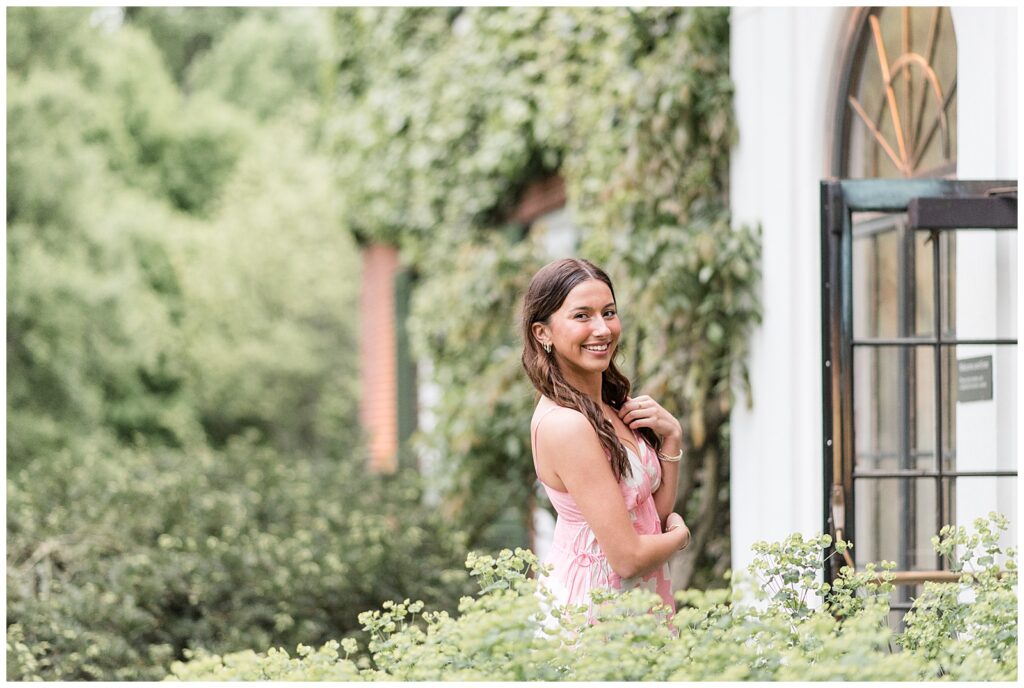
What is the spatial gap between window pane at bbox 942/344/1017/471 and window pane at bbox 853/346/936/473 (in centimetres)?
45

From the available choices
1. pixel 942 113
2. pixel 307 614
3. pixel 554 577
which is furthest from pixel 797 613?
pixel 307 614

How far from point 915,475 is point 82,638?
3.30 meters

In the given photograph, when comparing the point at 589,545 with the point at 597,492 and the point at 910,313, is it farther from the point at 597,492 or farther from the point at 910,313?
the point at 910,313

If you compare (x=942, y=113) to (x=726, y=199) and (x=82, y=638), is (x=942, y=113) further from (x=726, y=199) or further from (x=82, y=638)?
(x=82, y=638)

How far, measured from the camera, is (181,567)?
677 centimetres

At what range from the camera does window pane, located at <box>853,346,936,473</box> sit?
5508 millimetres

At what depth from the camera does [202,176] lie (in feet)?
83.4

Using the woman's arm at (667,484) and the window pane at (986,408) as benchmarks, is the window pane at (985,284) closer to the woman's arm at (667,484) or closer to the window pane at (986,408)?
the window pane at (986,408)

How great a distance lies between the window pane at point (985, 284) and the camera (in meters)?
4.55

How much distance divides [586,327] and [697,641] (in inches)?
30.6

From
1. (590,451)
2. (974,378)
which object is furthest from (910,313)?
(590,451)

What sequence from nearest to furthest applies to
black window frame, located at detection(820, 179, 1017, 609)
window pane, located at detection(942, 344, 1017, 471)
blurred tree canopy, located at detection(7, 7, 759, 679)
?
1. black window frame, located at detection(820, 179, 1017, 609)
2. window pane, located at detection(942, 344, 1017, 471)
3. blurred tree canopy, located at detection(7, 7, 759, 679)

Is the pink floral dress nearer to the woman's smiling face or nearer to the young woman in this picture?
the young woman

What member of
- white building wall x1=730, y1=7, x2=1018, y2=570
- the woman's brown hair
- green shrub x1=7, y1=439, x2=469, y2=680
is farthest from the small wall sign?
green shrub x1=7, y1=439, x2=469, y2=680
